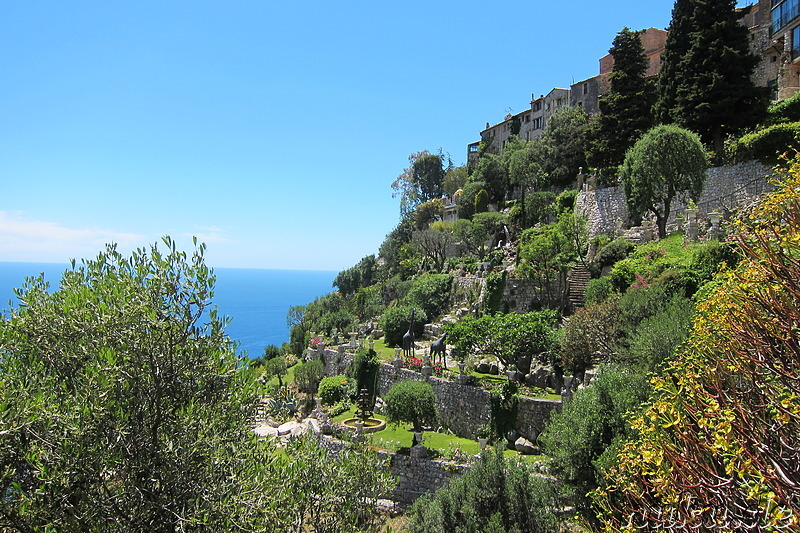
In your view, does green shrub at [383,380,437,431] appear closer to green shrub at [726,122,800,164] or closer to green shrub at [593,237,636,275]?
green shrub at [593,237,636,275]

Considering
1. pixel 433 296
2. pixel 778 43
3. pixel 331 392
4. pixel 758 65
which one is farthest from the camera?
pixel 758 65

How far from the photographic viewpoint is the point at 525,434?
742 inches

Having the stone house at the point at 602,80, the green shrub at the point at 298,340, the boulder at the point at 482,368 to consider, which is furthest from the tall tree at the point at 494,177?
the boulder at the point at 482,368

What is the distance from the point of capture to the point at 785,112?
27562 mm

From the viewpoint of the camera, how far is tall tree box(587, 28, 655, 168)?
35.9m

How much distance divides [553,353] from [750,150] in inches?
581

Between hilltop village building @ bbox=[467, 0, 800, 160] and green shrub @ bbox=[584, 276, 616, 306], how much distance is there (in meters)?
17.0

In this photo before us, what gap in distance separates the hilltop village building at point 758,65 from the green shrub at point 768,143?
272 inches

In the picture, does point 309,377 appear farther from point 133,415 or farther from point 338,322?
point 133,415

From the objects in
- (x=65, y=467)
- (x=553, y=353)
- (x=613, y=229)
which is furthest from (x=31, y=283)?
(x=613, y=229)

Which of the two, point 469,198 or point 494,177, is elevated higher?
point 494,177

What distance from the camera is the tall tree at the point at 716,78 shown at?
2836cm

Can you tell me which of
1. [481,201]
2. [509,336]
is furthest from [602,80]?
[509,336]

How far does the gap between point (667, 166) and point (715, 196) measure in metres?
3.64
